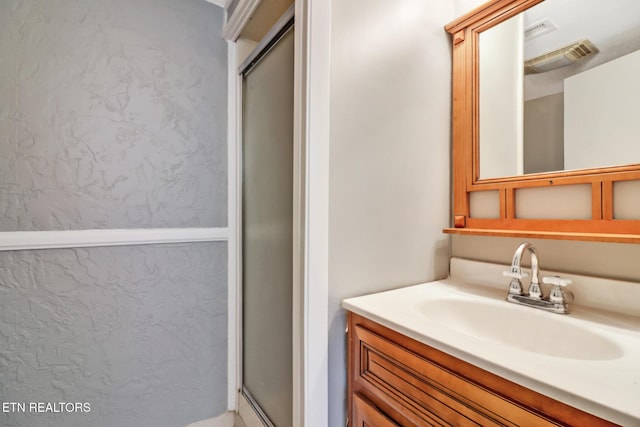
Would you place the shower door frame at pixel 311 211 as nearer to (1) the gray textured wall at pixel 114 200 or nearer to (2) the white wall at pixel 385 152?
(2) the white wall at pixel 385 152

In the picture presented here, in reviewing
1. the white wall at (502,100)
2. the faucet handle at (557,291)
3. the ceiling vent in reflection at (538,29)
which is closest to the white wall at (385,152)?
the white wall at (502,100)

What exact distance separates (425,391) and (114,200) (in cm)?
132

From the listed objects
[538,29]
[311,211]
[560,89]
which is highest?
[538,29]

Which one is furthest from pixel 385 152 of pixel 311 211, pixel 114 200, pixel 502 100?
pixel 114 200

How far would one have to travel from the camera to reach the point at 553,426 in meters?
0.42

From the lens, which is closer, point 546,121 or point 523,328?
point 523,328

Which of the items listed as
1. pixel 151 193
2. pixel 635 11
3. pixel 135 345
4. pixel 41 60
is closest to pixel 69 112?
pixel 41 60

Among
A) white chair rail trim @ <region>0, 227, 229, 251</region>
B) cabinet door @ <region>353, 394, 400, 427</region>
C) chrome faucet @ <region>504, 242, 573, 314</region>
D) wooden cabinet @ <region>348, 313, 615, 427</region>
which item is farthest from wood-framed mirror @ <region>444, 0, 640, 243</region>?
white chair rail trim @ <region>0, 227, 229, 251</region>

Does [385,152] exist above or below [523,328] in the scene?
above

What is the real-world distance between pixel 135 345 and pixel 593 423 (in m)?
1.47

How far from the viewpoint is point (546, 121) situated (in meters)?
0.88

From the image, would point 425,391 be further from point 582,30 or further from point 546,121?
point 582,30

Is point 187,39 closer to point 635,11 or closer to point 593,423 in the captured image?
point 635,11

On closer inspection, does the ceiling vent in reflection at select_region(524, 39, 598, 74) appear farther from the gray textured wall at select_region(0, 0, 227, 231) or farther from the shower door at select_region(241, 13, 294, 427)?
the gray textured wall at select_region(0, 0, 227, 231)
